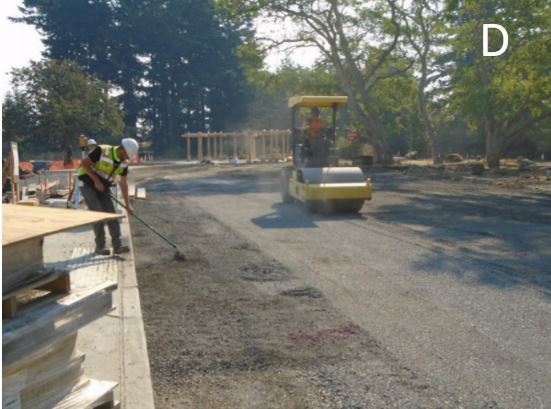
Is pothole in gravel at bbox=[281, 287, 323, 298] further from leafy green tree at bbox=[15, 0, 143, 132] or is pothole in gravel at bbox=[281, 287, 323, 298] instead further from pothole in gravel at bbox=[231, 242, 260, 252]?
leafy green tree at bbox=[15, 0, 143, 132]

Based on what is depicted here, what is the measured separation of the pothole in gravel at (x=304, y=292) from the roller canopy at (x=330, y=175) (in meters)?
6.33

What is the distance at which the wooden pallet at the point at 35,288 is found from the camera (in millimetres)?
2945

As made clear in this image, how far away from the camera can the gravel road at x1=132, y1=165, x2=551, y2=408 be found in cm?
420

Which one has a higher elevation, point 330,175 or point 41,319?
point 330,175

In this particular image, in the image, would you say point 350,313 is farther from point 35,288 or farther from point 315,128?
point 315,128

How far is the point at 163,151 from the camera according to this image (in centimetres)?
5441

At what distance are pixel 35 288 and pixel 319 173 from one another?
10235 millimetres

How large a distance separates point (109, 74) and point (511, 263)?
50.1 m

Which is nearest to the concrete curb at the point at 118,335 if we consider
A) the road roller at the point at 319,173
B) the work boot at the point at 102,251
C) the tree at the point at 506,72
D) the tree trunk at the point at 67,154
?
the work boot at the point at 102,251

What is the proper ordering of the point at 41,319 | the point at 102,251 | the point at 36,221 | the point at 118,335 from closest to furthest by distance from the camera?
1. the point at 41,319
2. the point at 36,221
3. the point at 118,335
4. the point at 102,251

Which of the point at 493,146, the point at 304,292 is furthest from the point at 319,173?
the point at 493,146

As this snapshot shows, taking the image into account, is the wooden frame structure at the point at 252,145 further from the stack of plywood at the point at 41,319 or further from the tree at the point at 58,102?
the stack of plywood at the point at 41,319

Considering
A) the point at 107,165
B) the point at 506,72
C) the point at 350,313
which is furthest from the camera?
the point at 506,72

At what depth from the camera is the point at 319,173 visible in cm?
1322
